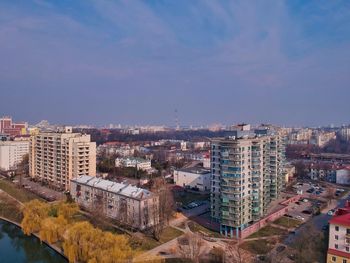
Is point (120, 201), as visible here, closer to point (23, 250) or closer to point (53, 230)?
point (53, 230)

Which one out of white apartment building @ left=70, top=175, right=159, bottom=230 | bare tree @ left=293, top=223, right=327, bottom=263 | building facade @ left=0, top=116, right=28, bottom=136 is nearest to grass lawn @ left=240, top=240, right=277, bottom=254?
bare tree @ left=293, top=223, right=327, bottom=263

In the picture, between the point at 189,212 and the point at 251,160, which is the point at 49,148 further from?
the point at 251,160

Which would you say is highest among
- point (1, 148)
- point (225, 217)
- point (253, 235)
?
point (1, 148)

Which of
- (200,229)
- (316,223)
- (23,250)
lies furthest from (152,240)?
(316,223)

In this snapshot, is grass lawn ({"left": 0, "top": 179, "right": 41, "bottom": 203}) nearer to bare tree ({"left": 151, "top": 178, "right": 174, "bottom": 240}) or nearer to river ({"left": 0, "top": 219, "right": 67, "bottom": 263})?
river ({"left": 0, "top": 219, "right": 67, "bottom": 263})

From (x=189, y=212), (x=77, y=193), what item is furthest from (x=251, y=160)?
(x=77, y=193)
